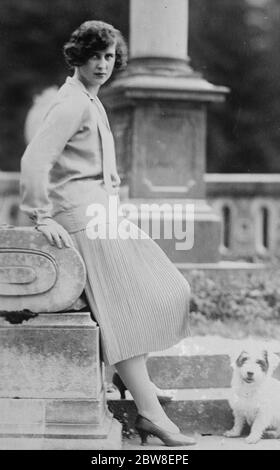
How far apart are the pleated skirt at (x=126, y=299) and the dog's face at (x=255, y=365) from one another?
406 mm

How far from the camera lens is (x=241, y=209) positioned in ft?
32.6

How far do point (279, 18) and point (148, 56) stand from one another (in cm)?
541

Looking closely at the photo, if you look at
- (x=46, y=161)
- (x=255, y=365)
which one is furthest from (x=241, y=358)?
(x=46, y=161)

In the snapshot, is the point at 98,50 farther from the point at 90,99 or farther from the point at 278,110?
the point at 278,110

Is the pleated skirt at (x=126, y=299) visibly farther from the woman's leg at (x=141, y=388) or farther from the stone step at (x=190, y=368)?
the stone step at (x=190, y=368)

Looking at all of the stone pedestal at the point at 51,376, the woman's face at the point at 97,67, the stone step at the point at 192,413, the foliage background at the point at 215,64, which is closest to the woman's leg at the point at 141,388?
the stone pedestal at the point at 51,376

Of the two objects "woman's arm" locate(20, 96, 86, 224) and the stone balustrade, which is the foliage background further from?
"woman's arm" locate(20, 96, 86, 224)

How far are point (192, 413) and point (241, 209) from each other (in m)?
5.24

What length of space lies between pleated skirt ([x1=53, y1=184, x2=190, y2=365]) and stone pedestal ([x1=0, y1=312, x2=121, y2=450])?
0.11 metres

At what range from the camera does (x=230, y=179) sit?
999 cm

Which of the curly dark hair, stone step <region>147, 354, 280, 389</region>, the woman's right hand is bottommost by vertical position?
stone step <region>147, 354, 280, 389</region>

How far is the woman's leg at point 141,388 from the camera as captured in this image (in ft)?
14.6

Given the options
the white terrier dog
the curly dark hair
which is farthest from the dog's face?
the curly dark hair

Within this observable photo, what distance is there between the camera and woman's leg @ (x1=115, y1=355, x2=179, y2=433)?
4457 mm
